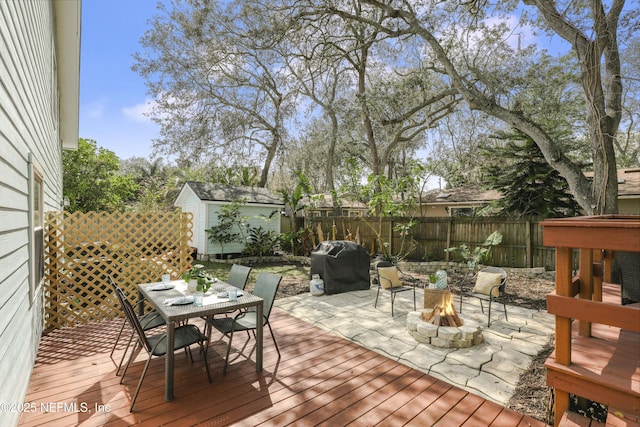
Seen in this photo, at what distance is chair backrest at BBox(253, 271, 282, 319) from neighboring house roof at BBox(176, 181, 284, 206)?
912 cm

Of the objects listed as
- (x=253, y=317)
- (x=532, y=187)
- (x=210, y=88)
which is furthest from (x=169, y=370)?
(x=210, y=88)

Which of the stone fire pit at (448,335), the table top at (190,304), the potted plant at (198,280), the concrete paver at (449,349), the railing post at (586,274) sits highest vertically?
the railing post at (586,274)

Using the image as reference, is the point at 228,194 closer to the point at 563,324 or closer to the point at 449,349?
the point at 449,349

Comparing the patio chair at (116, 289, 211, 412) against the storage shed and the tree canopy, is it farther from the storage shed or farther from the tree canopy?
the storage shed

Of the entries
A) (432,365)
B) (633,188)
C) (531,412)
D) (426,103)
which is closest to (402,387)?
(432,365)

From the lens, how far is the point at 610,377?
1.93 metres

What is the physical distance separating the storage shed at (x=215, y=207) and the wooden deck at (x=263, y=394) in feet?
28.2

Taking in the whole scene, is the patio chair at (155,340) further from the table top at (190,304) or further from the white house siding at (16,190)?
the white house siding at (16,190)

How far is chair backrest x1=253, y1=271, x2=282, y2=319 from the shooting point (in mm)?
3857

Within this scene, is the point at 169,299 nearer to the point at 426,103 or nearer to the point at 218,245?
the point at 218,245

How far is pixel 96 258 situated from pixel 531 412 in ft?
20.8

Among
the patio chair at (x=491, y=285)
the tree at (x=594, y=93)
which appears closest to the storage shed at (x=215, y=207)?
the patio chair at (x=491, y=285)

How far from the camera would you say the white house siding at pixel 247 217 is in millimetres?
12562

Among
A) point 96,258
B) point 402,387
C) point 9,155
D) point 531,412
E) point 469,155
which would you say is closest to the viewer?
point 9,155
